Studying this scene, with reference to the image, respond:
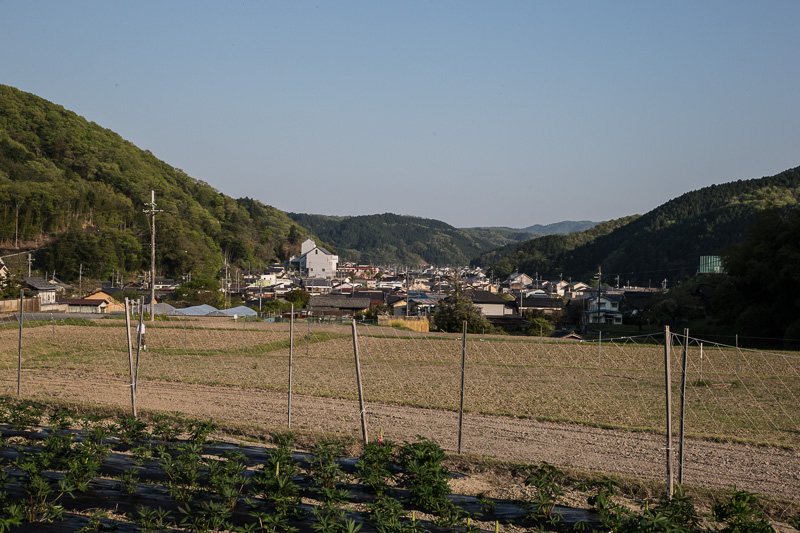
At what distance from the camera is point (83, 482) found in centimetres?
529

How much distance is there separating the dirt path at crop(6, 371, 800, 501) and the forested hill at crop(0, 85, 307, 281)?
40803mm

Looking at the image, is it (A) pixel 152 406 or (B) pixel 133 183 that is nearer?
(A) pixel 152 406

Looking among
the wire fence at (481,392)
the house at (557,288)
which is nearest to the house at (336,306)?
the wire fence at (481,392)

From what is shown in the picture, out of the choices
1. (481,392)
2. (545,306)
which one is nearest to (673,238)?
(545,306)

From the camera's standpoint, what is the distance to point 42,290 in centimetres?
3650

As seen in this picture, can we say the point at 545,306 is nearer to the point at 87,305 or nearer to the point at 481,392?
the point at 87,305

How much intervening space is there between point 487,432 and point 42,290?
35930 millimetres

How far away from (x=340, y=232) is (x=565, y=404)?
614 ft

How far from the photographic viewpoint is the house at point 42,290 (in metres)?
35.5

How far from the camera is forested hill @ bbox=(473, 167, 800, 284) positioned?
63.5 meters

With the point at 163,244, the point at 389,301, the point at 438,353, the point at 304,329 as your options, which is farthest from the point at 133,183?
the point at 438,353

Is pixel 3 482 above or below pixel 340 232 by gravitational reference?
below

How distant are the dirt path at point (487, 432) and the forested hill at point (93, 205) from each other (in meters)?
40.8

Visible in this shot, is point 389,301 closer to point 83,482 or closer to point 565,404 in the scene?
point 565,404
